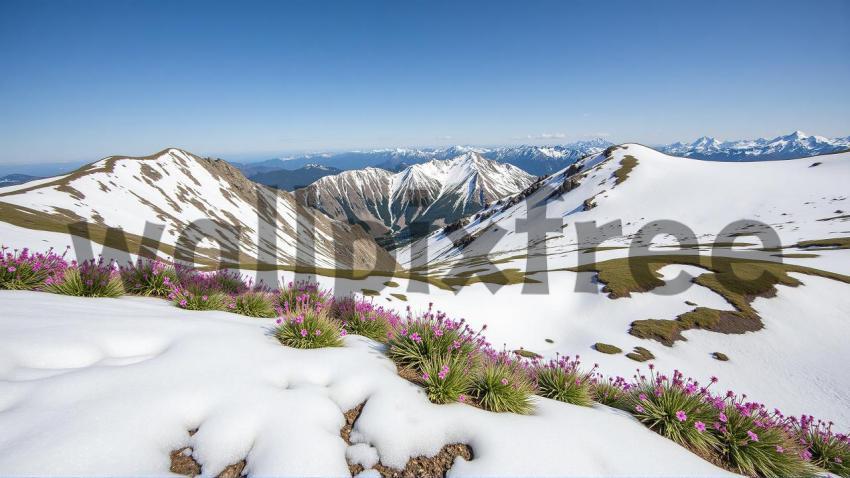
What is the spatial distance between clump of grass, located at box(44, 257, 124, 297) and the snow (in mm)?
2385

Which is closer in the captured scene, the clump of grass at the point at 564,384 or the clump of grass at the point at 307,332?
the clump of grass at the point at 307,332

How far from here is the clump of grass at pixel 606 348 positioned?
27.3 m

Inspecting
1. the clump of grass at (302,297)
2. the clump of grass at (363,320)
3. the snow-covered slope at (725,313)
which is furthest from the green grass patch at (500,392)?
the snow-covered slope at (725,313)

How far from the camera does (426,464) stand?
4781mm

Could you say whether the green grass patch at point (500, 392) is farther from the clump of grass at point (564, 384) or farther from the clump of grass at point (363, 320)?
the clump of grass at point (363, 320)

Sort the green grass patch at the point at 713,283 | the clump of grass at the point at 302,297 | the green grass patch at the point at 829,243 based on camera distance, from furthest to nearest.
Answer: the green grass patch at the point at 829,243
the green grass patch at the point at 713,283
the clump of grass at the point at 302,297

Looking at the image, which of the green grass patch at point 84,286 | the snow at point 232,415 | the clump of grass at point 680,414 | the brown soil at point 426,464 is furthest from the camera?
the green grass patch at point 84,286

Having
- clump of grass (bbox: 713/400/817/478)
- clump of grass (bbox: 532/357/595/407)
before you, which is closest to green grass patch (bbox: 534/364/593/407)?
clump of grass (bbox: 532/357/595/407)

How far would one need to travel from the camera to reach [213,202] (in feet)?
468

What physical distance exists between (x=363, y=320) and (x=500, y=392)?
5106 mm

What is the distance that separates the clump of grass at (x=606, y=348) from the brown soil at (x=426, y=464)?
27.3m

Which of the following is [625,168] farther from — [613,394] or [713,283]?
[613,394]

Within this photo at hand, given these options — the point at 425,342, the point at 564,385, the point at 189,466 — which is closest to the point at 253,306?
the point at 425,342

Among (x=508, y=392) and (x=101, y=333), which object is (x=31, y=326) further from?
(x=508, y=392)
